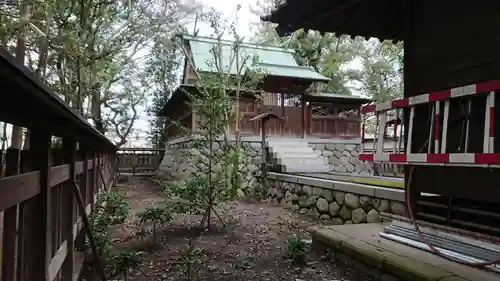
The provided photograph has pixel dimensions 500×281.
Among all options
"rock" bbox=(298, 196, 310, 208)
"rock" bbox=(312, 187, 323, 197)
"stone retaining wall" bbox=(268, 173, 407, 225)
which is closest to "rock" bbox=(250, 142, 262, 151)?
"stone retaining wall" bbox=(268, 173, 407, 225)

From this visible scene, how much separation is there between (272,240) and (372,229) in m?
1.80

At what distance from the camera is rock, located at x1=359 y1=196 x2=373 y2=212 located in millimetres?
6520

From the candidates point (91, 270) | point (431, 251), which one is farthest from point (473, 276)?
point (91, 270)

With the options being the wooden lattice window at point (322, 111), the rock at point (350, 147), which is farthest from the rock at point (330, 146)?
the wooden lattice window at point (322, 111)

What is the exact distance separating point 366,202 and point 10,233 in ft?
19.4

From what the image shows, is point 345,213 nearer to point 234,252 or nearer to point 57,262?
point 234,252

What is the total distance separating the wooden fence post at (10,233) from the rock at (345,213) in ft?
20.4

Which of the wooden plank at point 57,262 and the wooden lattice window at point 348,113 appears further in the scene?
the wooden lattice window at point 348,113

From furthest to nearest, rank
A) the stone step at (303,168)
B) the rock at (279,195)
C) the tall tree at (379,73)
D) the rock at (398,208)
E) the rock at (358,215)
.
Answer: the tall tree at (379,73) < the stone step at (303,168) < the rock at (279,195) < the rock at (358,215) < the rock at (398,208)

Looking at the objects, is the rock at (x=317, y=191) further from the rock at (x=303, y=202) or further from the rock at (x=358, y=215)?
the rock at (x=358, y=215)

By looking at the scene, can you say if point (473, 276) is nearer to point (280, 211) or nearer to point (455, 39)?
point (455, 39)

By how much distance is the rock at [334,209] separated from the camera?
24.9 feet

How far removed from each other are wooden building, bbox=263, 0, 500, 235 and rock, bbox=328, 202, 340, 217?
3759 millimetres

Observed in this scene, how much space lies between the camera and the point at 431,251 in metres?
3.50
